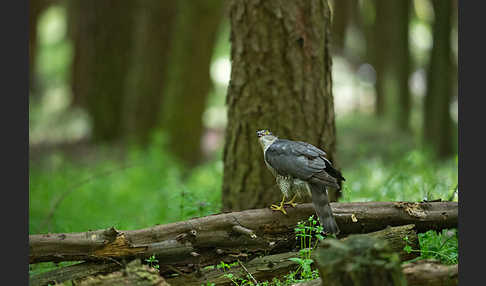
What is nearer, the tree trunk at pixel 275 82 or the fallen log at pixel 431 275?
the fallen log at pixel 431 275

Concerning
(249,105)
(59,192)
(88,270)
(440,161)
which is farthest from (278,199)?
(440,161)

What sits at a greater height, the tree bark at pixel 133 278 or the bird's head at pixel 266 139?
the bird's head at pixel 266 139

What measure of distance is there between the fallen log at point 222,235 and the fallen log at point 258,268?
0.09 metres

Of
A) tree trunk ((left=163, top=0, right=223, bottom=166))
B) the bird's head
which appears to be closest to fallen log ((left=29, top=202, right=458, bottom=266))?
the bird's head

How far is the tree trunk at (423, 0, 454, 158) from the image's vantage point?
10445 millimetres

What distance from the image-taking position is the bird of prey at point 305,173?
166 inches

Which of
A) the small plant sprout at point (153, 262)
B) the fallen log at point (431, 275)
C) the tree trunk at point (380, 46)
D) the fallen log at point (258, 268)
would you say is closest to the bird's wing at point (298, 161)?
the fallen log at point (258, 268)

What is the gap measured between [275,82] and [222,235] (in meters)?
2.14

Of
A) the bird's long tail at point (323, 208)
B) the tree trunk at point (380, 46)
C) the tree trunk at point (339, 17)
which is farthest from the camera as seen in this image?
the tree trunk at point (339, 17)

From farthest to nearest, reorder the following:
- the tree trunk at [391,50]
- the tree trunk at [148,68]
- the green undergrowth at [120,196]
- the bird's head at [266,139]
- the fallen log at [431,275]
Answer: the tree trunk at [391,50], the tree trunk at [148,68], the green undergrowth at [120,196], the bird's head at [266,139], the fallen log at [431,275]

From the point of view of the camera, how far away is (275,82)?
5.68 metres

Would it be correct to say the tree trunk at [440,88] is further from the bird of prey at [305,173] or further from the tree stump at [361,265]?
the tree stump at [361,265]

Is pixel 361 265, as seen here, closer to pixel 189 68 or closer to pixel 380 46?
pixel 189 68

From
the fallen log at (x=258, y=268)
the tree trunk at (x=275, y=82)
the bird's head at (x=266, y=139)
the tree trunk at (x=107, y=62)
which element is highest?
the tree trunk at (x=107, y=62)
